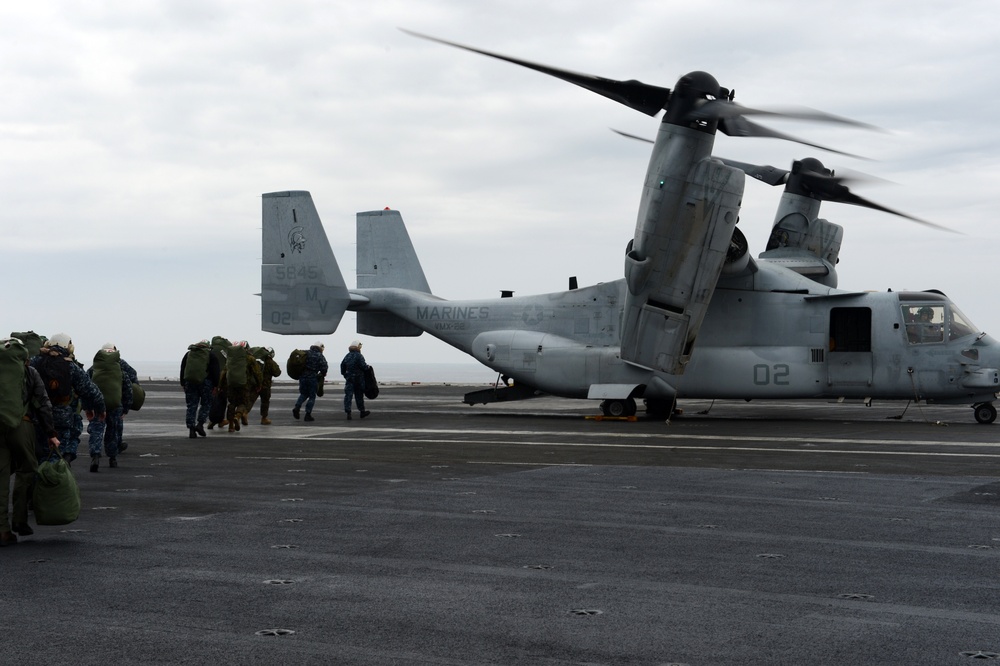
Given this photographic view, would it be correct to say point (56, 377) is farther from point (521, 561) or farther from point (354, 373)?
point (354, 373)

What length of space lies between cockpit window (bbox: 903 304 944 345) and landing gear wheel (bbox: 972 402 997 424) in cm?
178

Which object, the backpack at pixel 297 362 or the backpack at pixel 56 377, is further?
the backpack at pixel 297 362

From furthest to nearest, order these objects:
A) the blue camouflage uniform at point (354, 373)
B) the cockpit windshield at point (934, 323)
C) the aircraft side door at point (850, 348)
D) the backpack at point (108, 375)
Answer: the blue camouflage uniform at point (354, 373)
the aircraft side door at point (850, 348)
the cockpit windshield at point (934, 323)
the backpack at point (108, 375)

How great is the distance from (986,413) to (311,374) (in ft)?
52.1

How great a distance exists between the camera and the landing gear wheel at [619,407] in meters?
25.1

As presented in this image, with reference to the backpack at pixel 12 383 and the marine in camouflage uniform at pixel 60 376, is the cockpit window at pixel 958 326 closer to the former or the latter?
the marine in camouflage uniform at pixel 60 376

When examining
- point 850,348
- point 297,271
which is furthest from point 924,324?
point 297,271

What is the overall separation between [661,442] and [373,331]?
12.9 meters

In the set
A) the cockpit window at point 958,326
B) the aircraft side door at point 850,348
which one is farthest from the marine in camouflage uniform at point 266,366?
the cockpit window at point 958,326

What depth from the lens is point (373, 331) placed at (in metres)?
30.0

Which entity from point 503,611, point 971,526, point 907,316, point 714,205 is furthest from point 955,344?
point 503,611

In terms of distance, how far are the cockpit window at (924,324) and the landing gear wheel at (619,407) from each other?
6.51 meters

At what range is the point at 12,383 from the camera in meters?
8.71

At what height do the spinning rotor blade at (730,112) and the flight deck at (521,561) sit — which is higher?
the spinning rotor blade at (730,112)
